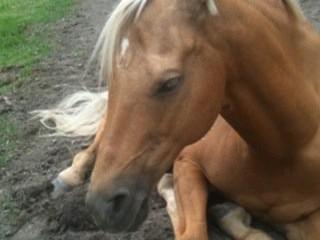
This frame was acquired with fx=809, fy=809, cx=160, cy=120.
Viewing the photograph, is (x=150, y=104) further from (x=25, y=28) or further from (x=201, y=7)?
(x=25, y=28)

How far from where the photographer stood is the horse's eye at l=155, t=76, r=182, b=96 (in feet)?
9.98

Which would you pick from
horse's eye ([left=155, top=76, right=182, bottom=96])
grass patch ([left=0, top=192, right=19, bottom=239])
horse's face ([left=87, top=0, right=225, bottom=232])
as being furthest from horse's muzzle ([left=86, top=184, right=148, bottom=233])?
grass patch ([left=0, top=192, right=19, bottom=239])

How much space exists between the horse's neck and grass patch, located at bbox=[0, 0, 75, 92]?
11.6ft

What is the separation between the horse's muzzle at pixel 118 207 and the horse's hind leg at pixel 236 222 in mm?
1011

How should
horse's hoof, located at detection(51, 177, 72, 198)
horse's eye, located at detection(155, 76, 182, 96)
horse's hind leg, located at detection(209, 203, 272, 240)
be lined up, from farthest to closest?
1. horse's hoof, located at detection(51, 177, 72, 198)
2. horse's hind leg, located at detection(209, 203, 272, 240)
3. horse's eye, located at detection(155, 76, 182, 96)

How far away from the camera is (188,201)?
4078 mm

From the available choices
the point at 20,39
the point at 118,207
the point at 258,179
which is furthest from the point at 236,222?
the point at 20,39

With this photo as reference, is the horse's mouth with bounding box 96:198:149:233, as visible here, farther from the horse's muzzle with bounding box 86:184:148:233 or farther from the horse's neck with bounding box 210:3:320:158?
the horse's neck with bounding box 210:3:320:158

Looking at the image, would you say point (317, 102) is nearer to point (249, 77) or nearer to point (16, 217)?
point (249, 77)

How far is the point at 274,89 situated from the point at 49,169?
2069mm

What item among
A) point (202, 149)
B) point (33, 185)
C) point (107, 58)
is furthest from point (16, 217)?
point (107, 58)

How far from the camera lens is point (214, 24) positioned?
10.5 feet

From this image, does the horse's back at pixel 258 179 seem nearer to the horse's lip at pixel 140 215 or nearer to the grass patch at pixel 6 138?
the horse's lip at pixel 140 215

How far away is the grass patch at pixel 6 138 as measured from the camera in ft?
17.5
